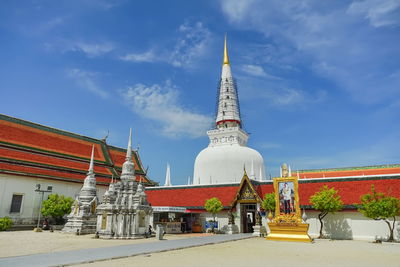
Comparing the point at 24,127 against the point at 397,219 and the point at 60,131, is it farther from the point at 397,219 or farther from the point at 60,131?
the point at 397,219

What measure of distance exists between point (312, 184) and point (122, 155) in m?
28.1

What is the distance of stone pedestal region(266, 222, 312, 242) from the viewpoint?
1933cm

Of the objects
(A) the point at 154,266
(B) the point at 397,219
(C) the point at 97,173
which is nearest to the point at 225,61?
(C) the point at 97,173

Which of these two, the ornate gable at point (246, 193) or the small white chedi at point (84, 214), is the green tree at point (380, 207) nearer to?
the ornate gable at point (246, 193)

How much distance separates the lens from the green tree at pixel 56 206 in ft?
90.7

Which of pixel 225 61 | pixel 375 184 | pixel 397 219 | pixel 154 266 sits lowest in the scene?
pixel 154 266

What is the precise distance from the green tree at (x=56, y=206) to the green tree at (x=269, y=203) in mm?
18187

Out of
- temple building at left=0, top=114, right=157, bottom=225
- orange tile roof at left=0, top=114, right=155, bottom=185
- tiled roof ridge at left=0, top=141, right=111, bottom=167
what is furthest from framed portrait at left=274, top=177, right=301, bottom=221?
tiled roof ridge at left=0, top=141, right=111, bottom=167

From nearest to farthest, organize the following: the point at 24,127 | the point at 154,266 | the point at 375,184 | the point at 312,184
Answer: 1. the point at 154,266
2. the point at 375,184
3. the point at 312,184
4. the point at 24,127

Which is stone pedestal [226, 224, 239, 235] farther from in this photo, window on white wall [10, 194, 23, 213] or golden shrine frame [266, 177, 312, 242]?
window on white wall [10, 194, 23, 213]

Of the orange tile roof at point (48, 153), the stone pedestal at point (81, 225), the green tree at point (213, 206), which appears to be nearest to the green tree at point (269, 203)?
the green tree at point (213, 206)

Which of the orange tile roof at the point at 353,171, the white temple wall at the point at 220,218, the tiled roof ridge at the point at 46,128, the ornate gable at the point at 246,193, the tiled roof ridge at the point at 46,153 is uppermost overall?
the tiled roof ridge at the point at 46,128

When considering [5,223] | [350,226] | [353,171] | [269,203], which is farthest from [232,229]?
[353,171]

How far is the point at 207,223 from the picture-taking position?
1064 inches
